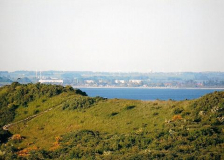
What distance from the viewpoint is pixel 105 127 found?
37.0 m

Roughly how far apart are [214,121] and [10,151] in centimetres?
1936

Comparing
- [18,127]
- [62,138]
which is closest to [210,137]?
[62,138]

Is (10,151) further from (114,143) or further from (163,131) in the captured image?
(163,131)

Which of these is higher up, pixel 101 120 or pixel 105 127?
pixel 101 120

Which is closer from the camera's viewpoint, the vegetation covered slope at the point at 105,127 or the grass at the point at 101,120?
the vegetation covered slope at the point at 105,127

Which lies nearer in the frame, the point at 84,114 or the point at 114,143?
the point at 114,143

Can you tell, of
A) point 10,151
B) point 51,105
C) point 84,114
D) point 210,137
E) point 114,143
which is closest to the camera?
point 210,137

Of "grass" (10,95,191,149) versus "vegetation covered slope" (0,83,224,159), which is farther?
"grass" (10,95,191,149)

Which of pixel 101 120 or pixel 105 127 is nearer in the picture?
pixel 105 127

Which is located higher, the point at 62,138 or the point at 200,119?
the point at 200,119

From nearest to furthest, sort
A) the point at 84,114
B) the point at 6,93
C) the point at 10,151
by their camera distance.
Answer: the point at 10,151, the point at 84,114, the point at 6,93

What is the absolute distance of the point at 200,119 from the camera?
34.0 metres

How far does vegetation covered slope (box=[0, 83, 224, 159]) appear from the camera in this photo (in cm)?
2738

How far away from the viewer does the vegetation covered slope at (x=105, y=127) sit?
27375 millimetres
